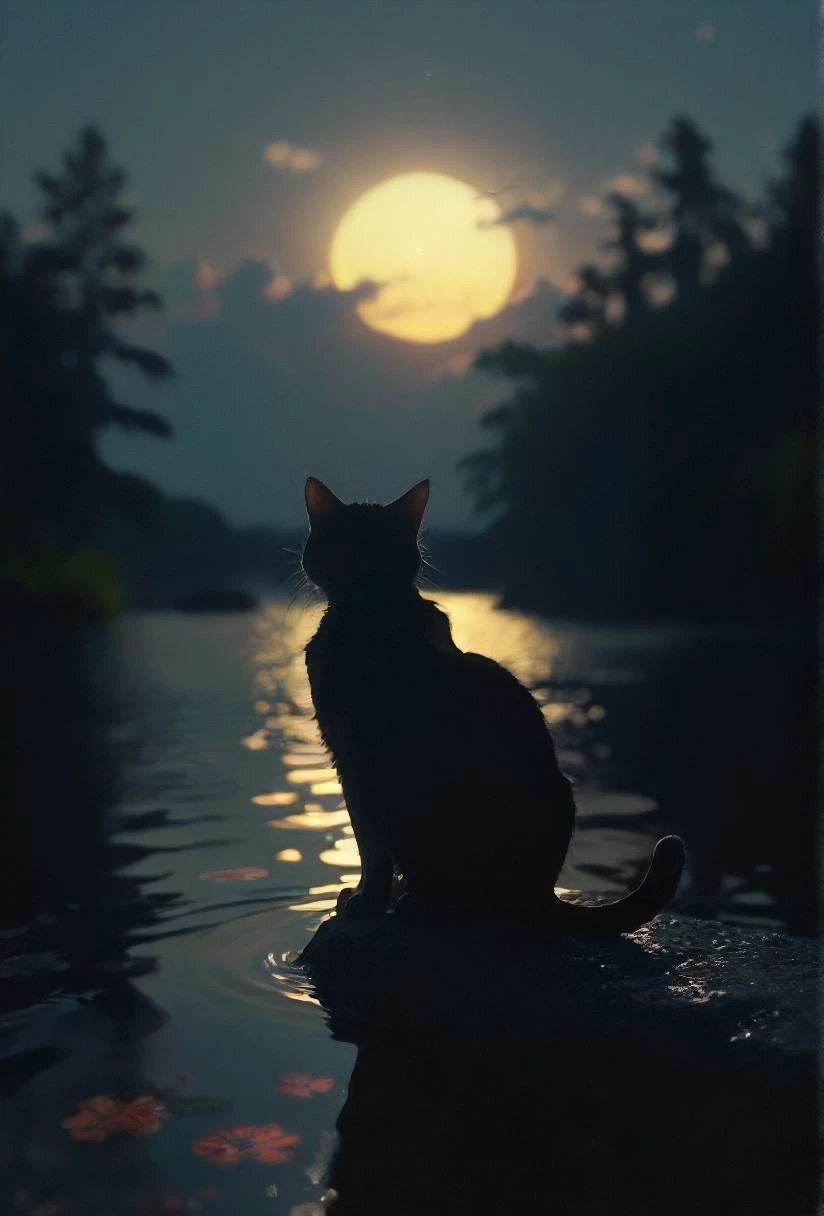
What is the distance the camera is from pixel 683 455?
34.6m

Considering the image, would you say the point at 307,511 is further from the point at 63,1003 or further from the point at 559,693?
the point at 559,693

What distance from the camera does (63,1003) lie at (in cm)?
461

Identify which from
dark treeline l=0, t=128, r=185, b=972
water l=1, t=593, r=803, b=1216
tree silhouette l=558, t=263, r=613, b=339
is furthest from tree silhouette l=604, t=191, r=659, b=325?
water l=1, t=593, r=803, b=1216

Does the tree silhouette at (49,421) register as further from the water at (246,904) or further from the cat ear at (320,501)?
the cat ear at (320,501)

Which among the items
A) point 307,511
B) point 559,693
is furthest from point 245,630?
point 307,511

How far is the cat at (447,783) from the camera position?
4.46 meters

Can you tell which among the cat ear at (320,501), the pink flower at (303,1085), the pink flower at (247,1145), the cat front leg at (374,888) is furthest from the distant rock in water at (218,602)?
the pink flower at (247,1145)

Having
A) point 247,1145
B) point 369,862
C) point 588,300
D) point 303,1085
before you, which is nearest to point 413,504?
point 369,862

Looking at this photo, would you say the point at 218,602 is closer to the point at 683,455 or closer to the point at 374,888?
the point at 683,455

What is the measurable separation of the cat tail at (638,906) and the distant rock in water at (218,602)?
96.8 ft

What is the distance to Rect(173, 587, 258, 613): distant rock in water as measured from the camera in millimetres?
33781

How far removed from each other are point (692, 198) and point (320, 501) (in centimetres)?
4559

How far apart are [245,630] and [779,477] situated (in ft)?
47.2

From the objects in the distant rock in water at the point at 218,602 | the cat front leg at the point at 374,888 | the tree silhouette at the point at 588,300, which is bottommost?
the cat front leg at the point at 374,888
